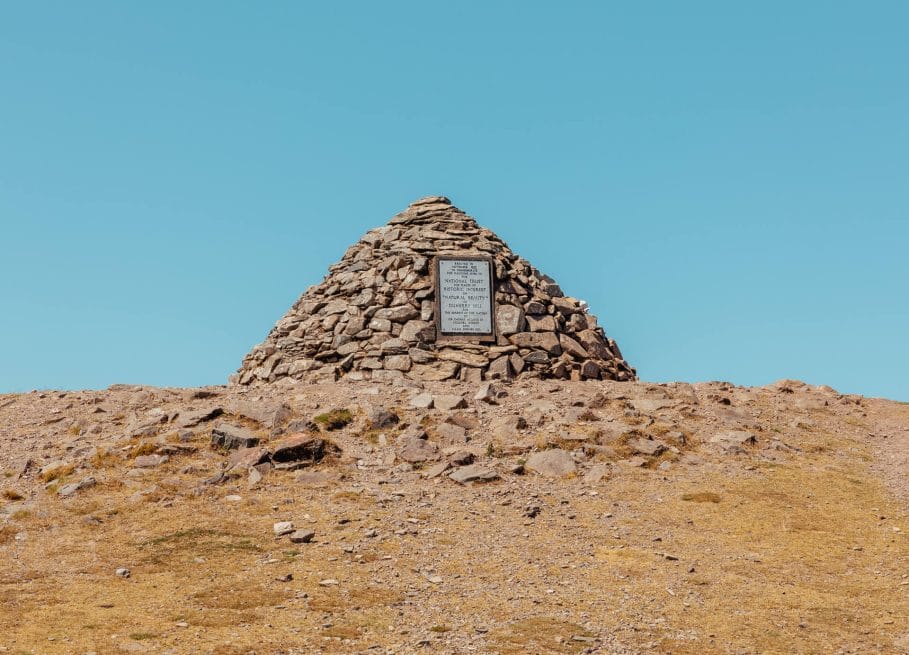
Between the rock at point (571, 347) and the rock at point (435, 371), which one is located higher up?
the rock at point (571, 347)

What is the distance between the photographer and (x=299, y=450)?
2212 cm

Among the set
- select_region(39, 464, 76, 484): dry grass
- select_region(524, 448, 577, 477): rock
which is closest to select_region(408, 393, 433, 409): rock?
select_region(524, 448, 577, 477): rock

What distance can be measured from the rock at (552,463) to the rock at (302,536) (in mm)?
6144

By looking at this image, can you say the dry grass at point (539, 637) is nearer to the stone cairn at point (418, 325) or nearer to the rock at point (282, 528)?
the rock at point (282, 528)

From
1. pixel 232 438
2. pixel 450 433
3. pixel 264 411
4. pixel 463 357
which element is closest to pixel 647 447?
pixel 450 433

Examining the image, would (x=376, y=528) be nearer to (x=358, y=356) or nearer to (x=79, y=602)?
(x=79, y=602)

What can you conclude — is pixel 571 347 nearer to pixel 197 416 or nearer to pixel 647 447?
pixel 647 447

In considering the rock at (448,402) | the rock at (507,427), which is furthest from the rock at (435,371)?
the rock at (507,427)

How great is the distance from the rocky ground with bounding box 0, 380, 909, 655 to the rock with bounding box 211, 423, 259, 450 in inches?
3.2

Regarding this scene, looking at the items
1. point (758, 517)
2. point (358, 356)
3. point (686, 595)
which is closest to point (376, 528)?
point (686, 595)

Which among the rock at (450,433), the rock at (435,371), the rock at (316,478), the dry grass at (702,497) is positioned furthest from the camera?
the rock at (435,371)

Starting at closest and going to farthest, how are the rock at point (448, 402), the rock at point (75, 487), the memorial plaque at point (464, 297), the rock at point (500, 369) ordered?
the rock at point (75, 487)
the rock at point (448, 402)
the rock at point (500, 369)
the memorial plaque at point (464, 297)

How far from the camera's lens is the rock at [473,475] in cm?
2097

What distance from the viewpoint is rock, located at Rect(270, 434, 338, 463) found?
22016 mm
